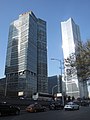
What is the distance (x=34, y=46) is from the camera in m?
144

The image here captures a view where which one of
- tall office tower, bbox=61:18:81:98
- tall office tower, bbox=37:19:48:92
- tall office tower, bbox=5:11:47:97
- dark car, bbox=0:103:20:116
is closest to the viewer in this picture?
tall office tower, bbox=61:18:81:98

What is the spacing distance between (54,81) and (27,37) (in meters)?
39.0

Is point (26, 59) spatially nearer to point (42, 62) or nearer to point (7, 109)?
point (42, 62)

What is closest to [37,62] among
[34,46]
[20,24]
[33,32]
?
[34,46]

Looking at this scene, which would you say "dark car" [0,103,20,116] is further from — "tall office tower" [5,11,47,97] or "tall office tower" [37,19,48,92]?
"tall office tower" [37,19,48,92]

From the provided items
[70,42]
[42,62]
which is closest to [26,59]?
[42,62]

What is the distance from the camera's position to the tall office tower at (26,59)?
137 metres

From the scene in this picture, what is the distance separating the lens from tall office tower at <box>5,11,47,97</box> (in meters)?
137

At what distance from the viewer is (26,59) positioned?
452ft

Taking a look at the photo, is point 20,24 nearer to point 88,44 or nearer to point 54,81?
point 54,81

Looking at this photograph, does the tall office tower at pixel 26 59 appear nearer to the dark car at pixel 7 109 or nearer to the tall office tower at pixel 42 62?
the tall office tower at pixel 42 62

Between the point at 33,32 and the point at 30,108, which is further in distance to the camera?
the point at 33,32

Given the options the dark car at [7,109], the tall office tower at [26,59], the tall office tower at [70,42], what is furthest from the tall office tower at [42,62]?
the dark car at [7,109]

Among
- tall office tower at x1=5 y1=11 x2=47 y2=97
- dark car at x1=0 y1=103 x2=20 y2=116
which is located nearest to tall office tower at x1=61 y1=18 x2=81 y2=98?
dark car at x1=0 y1=103 x2=20 y2=116
